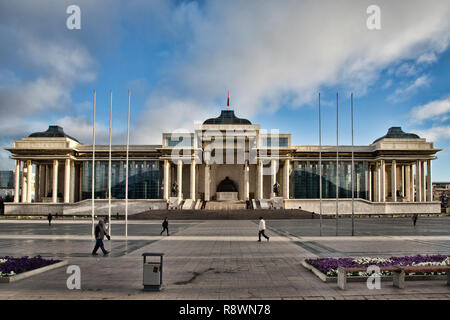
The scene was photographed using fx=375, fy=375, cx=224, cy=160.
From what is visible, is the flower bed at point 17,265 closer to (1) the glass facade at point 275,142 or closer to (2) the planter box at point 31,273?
(2) the planter box at point 31,273

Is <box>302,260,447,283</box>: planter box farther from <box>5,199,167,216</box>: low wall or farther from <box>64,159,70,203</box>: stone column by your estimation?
<box>64,159,70,203</box>: stone column

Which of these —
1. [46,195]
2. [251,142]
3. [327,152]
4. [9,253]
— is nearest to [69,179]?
[46,195]

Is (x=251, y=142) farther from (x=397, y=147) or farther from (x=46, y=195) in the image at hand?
(x=46, y=195)

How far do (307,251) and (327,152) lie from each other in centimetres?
6564

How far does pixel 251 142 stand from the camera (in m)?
81.1

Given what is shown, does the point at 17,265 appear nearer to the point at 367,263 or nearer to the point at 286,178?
the point at 367,263

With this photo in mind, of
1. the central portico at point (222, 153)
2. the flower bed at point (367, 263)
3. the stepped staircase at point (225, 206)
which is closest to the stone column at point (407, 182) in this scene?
the central portico at point (222, 153)

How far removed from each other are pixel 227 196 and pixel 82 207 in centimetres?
3021

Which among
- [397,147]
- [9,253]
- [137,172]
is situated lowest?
[9,253]

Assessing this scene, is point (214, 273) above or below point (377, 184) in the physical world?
below

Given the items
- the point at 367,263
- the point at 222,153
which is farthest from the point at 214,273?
the point at 222,153

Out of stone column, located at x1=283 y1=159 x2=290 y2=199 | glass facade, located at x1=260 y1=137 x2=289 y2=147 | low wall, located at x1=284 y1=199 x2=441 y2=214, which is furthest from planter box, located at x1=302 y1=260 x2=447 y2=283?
glass facade, located at x1=260 y1=137 x2=289 y2=147

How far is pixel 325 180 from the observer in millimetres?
84438

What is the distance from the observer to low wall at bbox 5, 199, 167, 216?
76.9m
